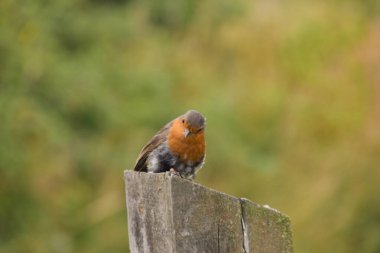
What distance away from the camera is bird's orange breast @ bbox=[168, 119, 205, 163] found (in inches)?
263

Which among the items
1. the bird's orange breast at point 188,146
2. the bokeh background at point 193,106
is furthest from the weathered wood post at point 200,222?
the bokeh background at point 193,106

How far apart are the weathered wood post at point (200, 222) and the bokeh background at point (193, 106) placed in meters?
9.85

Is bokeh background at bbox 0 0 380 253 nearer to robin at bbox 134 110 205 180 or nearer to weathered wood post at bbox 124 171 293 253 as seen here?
robin at bbox 134 110 205 180

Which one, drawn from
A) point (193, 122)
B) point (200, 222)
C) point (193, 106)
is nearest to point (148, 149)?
point (193, 122)

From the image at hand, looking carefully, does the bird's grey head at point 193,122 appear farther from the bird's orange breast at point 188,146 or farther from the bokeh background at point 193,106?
the bokeh background at point 193,106

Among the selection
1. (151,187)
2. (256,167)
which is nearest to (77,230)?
(256,167)

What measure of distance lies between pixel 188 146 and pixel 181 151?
2.0 inches

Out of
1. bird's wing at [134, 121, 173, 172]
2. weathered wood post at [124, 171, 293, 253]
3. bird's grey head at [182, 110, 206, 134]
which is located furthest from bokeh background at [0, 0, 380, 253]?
weathered wood post at [124, 171, 293, 253]

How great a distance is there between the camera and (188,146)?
6.70 meters

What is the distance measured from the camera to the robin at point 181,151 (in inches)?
263

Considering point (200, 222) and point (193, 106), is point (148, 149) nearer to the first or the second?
point (200, 222)

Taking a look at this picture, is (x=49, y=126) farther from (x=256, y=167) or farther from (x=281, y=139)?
(x=281, y=139)

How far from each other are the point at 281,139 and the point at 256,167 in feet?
7.19

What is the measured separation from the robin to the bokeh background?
22.7ft
